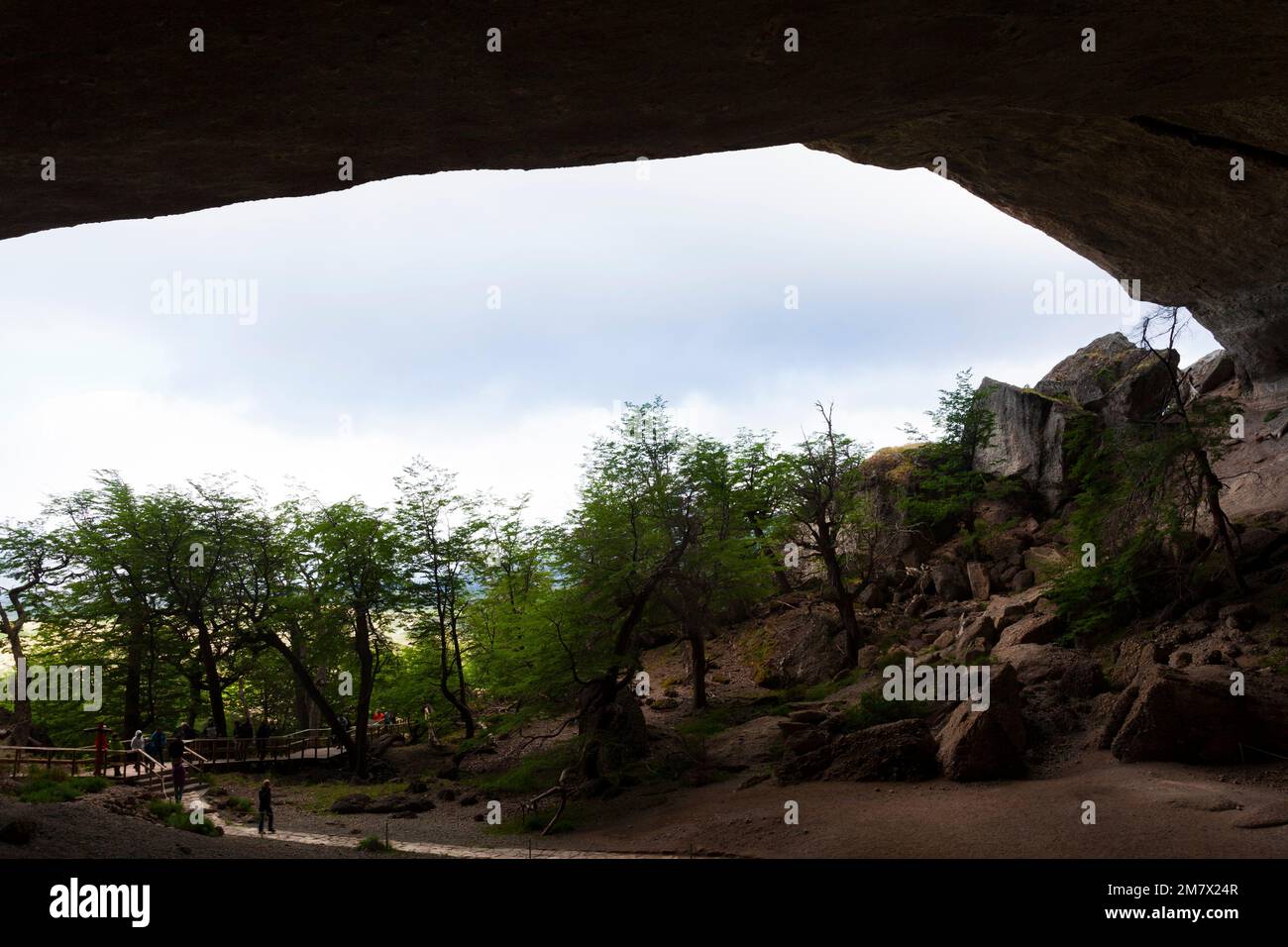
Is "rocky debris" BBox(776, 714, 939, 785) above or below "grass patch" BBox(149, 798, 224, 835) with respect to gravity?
above

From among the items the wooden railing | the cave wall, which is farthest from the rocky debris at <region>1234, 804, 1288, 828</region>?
the wooden railing

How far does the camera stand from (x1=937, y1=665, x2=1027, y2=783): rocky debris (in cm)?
1465

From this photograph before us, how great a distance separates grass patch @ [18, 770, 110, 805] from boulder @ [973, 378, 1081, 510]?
32.6 meters

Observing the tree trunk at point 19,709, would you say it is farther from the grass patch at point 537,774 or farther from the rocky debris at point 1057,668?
the rocky debris at point 1057,668

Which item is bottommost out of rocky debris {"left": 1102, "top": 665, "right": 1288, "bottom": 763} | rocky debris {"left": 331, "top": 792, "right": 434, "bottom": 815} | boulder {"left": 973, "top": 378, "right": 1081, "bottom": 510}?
rocky debris {"left": 331, "top": 792, "right": 434, "bottom": 815}

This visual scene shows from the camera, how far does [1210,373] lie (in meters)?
30.1

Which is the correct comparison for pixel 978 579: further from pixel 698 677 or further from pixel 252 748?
pixel 252 748

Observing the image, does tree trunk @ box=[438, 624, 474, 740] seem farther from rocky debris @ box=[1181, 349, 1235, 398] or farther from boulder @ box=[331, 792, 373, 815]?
rocky debris @ box=[1181, 349, 1235, 398]

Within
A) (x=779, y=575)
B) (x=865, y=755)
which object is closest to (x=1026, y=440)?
(x=779, y=575)

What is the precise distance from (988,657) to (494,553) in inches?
769

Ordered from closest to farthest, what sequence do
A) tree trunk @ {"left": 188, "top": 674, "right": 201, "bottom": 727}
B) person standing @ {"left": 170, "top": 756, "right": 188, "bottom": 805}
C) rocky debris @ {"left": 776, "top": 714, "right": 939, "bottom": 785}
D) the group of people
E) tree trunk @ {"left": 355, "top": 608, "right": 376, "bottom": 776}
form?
rocky debris @ {"left": 776, "top": 714, "right": 939, "bottom": 785}
the group of people
person standing @ {"left": 170, "top": 756, "right": 188, "bottom": 805}
tree trunk @ {"left": 355, "top": 608, "right": 376, "bottom": 776}
tree trunk @ {"left": 188, "top": 674, "right": 201, "bottom": 727}

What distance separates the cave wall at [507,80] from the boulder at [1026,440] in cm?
2919

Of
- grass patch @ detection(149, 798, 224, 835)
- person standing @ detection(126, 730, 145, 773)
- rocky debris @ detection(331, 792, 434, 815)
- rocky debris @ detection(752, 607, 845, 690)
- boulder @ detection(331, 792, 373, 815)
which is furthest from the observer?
rocky debris @ detection(752, 607, 845, 690)

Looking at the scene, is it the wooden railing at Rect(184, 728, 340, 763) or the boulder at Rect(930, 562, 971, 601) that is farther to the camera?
the boulder at Rect(930, 562, 971, 601)
